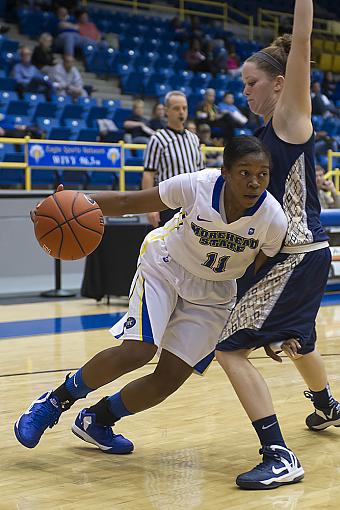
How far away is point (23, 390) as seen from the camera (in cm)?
456

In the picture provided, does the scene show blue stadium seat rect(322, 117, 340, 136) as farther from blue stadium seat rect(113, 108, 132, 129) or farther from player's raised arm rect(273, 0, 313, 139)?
player's raised arm rect(273, 0, 313, 139)

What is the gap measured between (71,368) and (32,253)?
5.62 m

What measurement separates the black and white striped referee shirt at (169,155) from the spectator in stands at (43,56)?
725 centimetres

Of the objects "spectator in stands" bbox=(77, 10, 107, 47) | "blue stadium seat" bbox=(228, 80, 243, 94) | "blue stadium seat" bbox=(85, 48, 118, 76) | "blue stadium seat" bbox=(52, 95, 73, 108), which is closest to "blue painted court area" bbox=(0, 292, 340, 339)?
"blue stadium seat" bbox=(52, 95, 73, 108)

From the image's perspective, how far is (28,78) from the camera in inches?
529

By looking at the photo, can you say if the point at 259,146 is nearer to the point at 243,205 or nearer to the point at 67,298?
the point at 243,205

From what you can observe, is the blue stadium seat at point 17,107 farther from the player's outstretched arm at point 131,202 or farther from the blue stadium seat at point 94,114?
the player's outstretched arm at point 131,202

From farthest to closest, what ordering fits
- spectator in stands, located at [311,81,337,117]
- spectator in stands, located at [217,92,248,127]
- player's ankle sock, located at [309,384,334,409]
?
spectator in stands, located at [311,81,337,117] → spectator in stands, located at [217,92,248,127] → player's ankle sock, located at [309,384,334,409]

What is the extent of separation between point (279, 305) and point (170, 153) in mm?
3987

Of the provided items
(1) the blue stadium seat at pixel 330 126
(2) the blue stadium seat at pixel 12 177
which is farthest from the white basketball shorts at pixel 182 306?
(1) the blue stadium seat at pixel 330 126

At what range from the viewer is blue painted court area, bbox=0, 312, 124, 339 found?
6.70 m

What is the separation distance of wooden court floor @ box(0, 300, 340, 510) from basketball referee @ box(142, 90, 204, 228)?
87.0 inches

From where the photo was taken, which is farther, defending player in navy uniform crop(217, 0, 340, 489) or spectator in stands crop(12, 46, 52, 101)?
spectator in stands crop(12, 46, 52, 101)

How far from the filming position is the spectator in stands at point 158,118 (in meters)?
12.1
